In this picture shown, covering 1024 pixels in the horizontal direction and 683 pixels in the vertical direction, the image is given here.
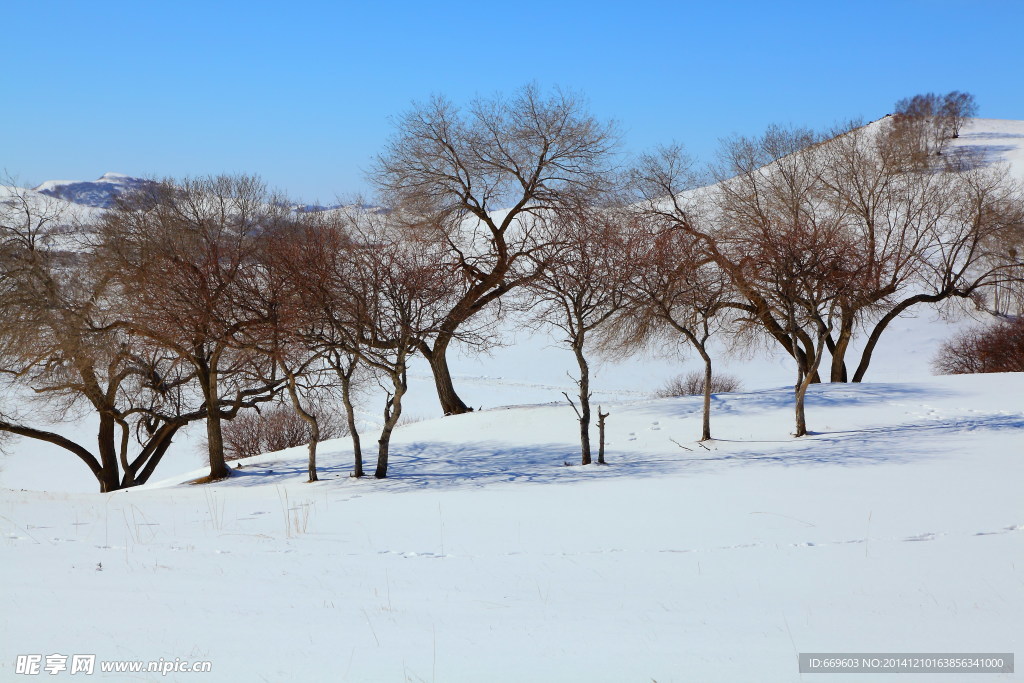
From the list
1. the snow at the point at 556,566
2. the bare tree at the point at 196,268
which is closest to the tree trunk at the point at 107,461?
the bare tree at the point at 196,268

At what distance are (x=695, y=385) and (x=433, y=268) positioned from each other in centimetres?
1920

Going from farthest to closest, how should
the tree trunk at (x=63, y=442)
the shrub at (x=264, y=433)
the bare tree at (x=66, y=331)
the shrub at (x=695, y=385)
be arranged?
the shrub at (x=695, y=385) → the shrub at (x=264, y=433) → the tree trunk at (x=63, y=442) → the bare tree at (x=66, y=331)

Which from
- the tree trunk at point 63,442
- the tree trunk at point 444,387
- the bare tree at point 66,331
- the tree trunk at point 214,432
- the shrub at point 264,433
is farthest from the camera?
the shrub at point 264,433

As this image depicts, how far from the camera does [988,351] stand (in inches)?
1135

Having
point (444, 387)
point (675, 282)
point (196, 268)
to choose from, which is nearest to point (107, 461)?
point (196, 268)

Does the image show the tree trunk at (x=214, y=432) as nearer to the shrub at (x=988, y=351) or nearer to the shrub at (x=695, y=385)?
the shrub at (x=695, y=385)

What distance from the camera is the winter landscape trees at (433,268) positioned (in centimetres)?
1412

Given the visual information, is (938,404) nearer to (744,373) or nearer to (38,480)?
(744,373)

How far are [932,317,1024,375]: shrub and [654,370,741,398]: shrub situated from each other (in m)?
8.15

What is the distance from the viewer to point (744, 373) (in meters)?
37.3

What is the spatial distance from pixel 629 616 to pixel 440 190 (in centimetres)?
1560

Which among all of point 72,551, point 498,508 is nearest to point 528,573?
point 498,508

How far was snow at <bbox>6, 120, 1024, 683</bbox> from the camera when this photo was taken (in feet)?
13.5

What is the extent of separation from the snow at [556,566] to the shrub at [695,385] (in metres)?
16.2
